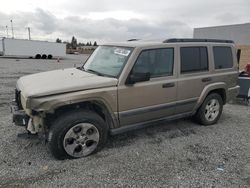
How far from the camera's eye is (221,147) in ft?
14.2

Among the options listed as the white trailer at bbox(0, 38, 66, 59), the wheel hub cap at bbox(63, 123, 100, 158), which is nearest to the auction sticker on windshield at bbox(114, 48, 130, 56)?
the wheel hub cap at bbox(63, 123, 100, 158)

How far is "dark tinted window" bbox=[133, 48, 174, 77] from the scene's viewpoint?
13.4ft

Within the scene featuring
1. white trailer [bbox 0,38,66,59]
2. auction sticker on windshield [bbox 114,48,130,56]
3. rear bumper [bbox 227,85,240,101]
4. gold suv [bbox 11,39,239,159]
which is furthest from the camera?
white trailer [bbox 0,38,66,59]

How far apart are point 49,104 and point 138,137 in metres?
2.03

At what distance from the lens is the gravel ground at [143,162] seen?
3201 millimetres

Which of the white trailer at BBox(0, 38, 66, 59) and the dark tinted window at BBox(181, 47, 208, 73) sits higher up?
the white trailer at BBox(0, 38, 66, 59)

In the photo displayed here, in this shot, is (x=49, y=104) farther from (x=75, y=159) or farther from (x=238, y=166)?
(x=238, y=166)

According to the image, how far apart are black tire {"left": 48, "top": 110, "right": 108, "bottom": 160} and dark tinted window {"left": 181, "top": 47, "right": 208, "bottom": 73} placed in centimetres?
202

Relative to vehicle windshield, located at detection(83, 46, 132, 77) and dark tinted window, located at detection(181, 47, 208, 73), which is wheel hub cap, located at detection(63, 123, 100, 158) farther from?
dark tinted window, located at detection(181, 47, 208, 73)

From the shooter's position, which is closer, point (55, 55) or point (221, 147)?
point (221, 147)

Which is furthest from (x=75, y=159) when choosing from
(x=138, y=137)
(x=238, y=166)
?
(x=238, y=166)

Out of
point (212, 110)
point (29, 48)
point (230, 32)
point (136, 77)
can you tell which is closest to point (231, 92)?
point (212, 110)

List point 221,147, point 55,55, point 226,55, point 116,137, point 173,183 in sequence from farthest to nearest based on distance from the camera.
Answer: point 55,55, point 226,55, point 116,137, point 221,147, point 173,183

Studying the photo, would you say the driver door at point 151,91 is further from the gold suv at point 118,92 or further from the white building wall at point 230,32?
the white building wall at point 230,32
